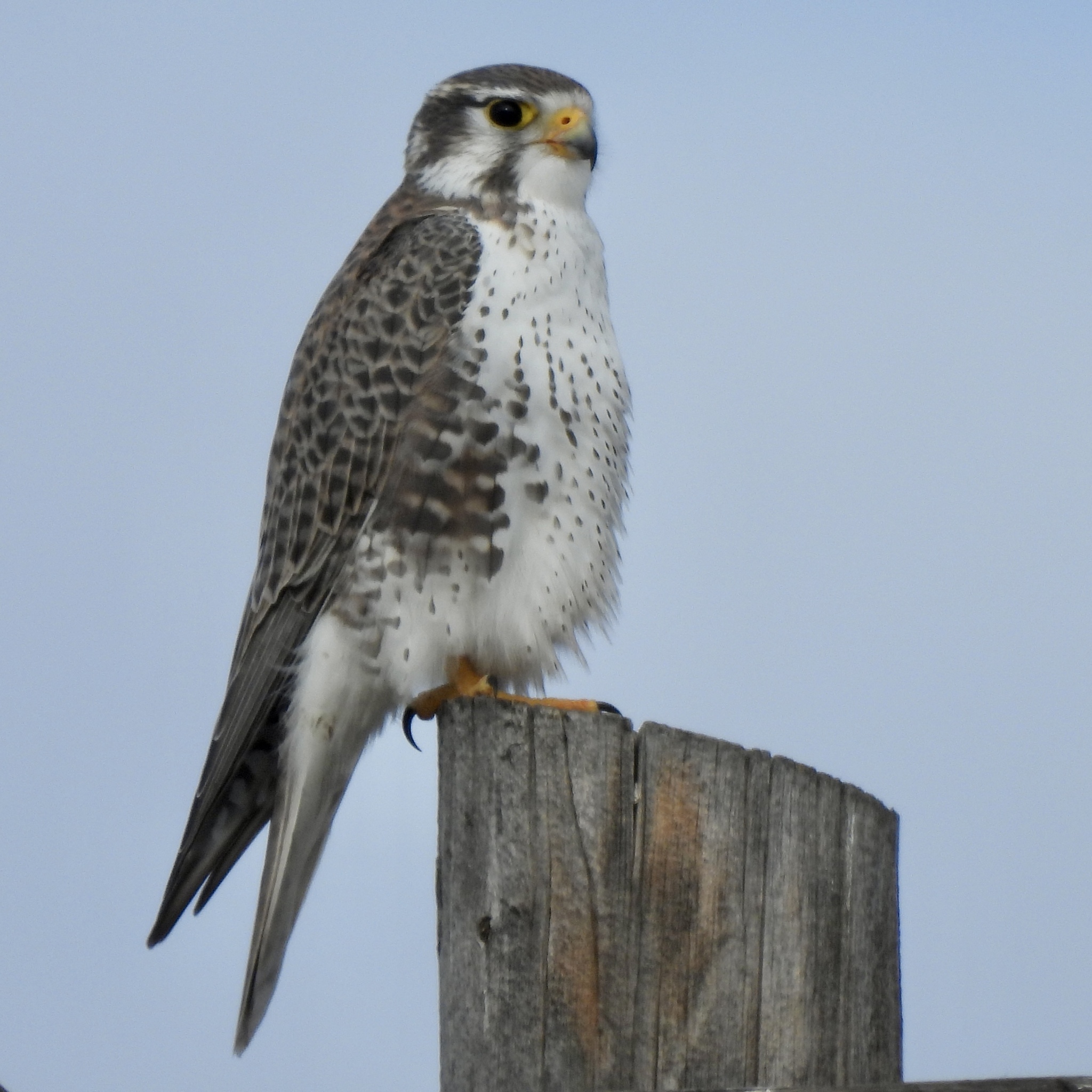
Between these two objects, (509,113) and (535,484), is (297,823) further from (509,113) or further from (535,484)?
(509,113)

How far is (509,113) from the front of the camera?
4.19 m

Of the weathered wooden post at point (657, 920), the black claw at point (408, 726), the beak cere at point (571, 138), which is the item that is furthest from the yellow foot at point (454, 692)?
the beak cere at point (571, 138)

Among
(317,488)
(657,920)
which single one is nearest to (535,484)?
(317,488)

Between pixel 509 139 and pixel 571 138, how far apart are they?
17cm

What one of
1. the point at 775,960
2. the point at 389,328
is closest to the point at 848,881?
the point at 775,960

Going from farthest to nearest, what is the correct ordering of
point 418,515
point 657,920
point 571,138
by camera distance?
point 571,138
point 418,515
point 657,920

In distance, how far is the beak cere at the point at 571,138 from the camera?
4102 mm

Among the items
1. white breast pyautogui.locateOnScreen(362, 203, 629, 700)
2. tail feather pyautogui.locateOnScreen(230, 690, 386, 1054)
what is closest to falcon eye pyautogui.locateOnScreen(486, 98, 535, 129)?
white breast pyautogui.locateOnScreen(362, 203, 629, 700)

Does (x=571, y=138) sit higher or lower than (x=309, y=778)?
higher

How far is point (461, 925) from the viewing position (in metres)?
2.45

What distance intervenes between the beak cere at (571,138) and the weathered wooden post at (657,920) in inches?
80.2

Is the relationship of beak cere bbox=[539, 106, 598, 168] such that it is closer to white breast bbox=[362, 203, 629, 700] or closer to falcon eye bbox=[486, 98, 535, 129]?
falcon eye bbox=[486, 98, 535, 129]

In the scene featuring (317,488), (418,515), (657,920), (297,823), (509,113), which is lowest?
(657,920)

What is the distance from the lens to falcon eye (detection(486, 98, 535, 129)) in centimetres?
417
